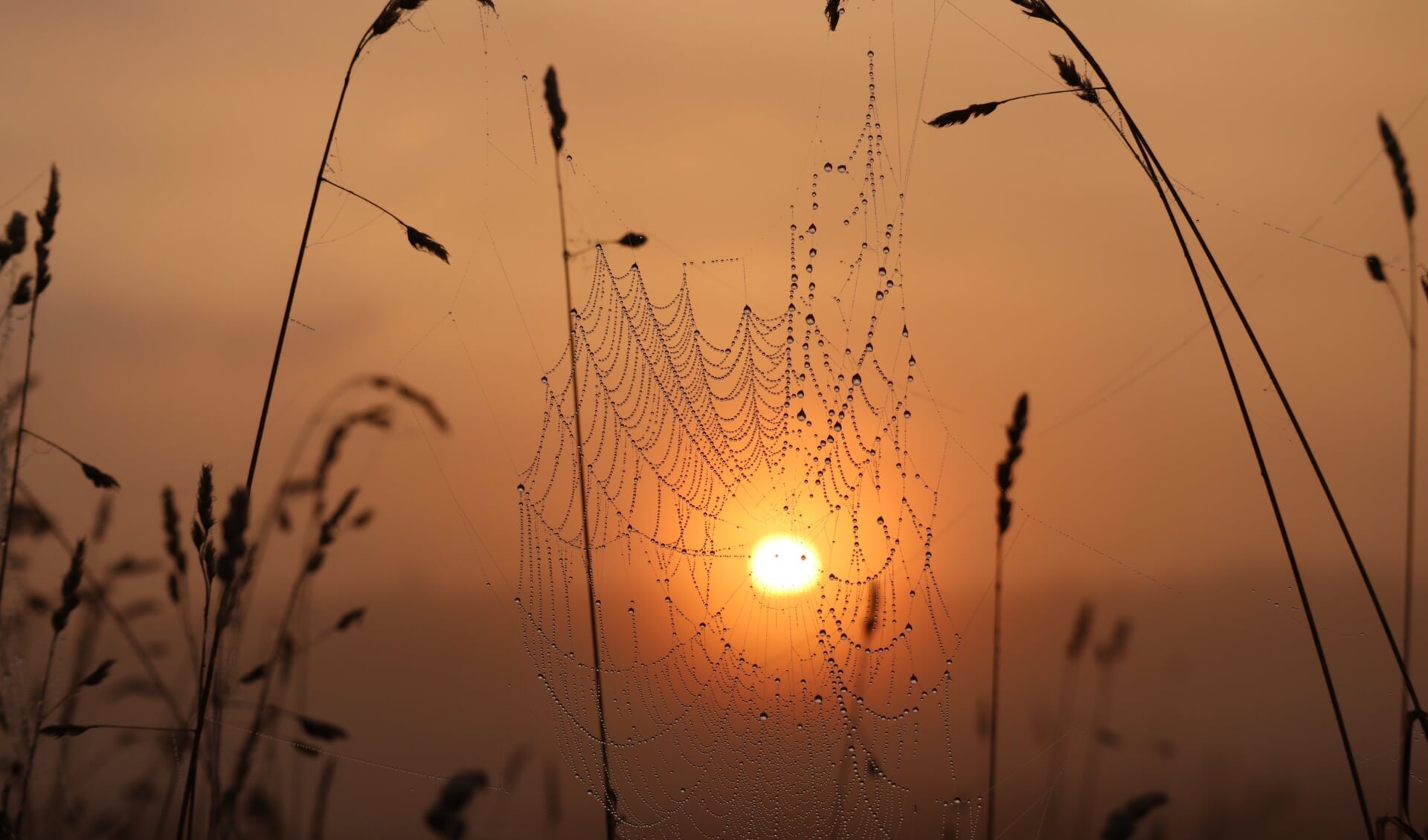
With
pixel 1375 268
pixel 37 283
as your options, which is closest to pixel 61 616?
pixel 37 283

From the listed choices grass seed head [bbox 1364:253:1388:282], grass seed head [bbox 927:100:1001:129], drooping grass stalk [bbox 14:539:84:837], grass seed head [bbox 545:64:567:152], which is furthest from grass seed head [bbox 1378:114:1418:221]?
drooping grass stalk [bbox 14:539:84:837]

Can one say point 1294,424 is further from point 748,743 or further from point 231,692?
point 748,743

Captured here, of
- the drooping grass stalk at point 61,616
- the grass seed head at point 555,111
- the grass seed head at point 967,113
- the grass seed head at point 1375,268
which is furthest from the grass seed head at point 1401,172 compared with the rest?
the drooping grass stalk at point 61,616

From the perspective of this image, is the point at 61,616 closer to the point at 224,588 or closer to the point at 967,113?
the point at 224,588

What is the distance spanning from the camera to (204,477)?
1852mm

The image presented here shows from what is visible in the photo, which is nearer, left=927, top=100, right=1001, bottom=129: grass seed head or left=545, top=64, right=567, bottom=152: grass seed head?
left=927, top=100, right=1001, bottom=129: grass seed head

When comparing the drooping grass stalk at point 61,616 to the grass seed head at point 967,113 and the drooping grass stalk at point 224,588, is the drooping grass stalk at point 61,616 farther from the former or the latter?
the grass seed head at point 967,113

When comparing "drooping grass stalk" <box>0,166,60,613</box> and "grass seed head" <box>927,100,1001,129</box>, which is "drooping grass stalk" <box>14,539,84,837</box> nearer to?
"drooping grass stalk" <box>0,166,60,613</box>

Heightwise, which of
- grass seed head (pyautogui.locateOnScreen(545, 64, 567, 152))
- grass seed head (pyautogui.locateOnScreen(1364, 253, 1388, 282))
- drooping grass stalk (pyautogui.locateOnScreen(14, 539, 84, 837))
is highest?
grass seed head (pyautogui.locateOnScreen(545, 64, 567, 152))

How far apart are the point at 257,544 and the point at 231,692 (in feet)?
1.01

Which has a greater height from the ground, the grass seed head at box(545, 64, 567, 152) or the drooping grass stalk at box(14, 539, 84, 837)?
the grass seed head at box(545, 64, 567, 152)

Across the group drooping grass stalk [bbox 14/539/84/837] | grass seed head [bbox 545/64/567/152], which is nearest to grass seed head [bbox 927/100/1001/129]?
grass seed head [bbox 545/64/567/152]

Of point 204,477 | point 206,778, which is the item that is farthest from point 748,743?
point 204,477

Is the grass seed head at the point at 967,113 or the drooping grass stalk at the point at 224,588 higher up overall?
the grass seed head at the point at 967,113
